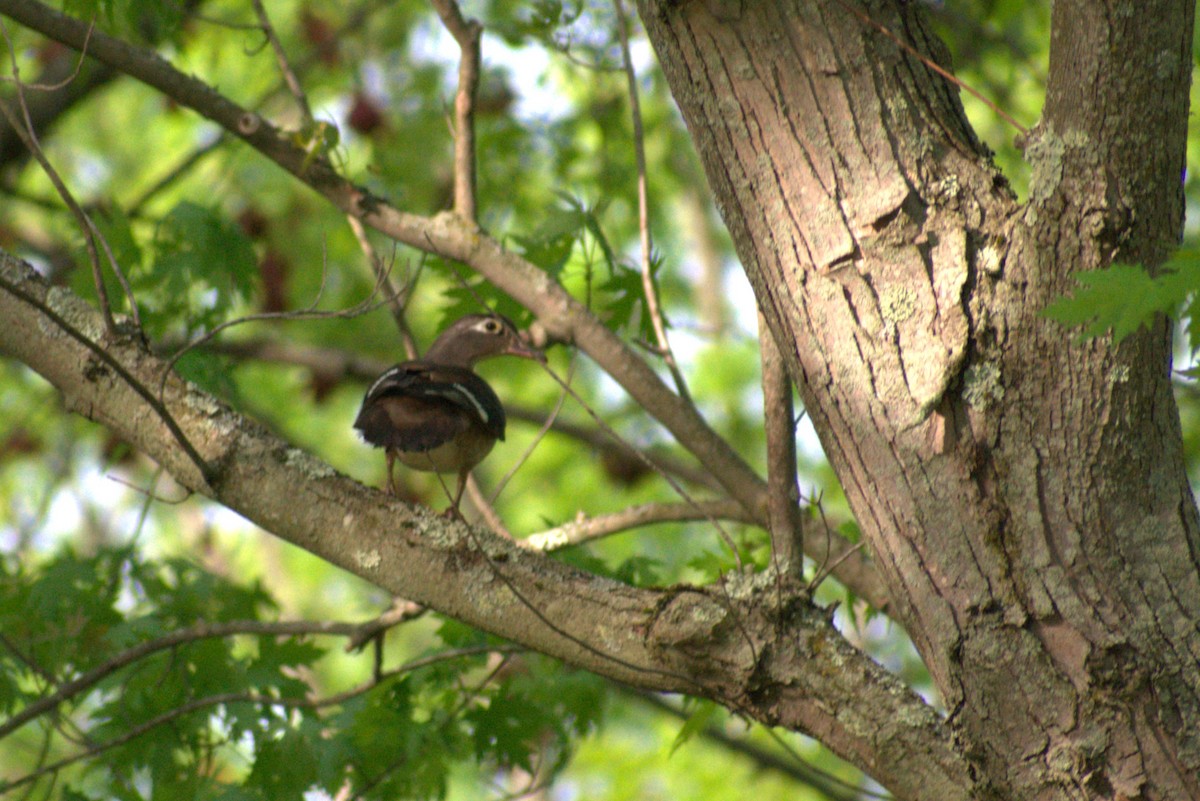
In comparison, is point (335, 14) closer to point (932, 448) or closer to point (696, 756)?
point (696, 756)

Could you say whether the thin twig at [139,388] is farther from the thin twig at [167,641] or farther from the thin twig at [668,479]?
the thin twig at [668,479]

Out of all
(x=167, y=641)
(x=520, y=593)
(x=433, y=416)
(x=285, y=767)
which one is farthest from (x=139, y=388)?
(x=285, y=767)

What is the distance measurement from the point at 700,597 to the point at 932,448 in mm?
554

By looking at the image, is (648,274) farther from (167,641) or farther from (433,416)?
(167,641)

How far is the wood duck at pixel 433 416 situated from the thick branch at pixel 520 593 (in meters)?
0.49

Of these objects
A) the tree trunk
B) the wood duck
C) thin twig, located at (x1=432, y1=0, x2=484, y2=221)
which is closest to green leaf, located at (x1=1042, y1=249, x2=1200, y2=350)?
the tree trunk

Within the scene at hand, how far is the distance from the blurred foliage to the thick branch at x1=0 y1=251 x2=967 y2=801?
349 millimetres

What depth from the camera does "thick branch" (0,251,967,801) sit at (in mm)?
2375

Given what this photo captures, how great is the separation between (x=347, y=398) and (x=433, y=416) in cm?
729

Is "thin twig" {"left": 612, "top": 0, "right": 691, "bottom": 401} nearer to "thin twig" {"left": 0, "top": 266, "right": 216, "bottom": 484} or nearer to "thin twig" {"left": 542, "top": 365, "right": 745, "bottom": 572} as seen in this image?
"thin twig" {"left": 542, "top": 365, "right": 745, "bottom": 572}

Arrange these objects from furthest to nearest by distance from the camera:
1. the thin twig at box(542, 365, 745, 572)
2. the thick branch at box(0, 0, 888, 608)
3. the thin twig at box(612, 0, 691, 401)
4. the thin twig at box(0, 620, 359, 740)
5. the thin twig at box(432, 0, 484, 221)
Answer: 1. the thin twig at box(432, 0, 484, 221)
2. the thin twig at box(612, 0, 691, 401)
3. the thick branch at box(0, 0, 888, 608)
4. the thin twig at box(0, 620, 359, 740)
5. the thin twig at box(542, 365, 745, 572)

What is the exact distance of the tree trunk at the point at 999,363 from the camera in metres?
2.23

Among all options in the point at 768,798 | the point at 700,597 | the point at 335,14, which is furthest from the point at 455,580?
the point at 335,14

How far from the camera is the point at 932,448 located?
2334 mm
